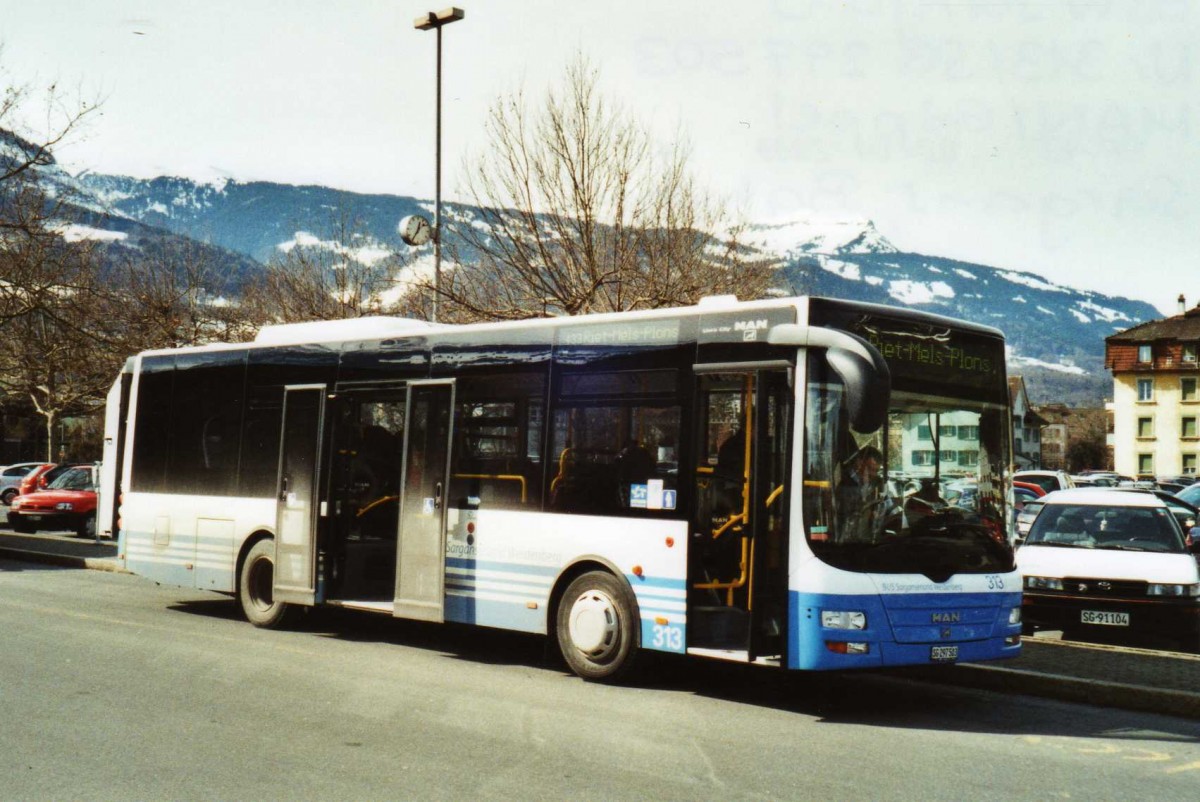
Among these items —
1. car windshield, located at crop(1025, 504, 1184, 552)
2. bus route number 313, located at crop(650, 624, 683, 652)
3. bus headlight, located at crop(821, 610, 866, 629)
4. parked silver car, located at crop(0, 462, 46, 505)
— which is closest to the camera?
bus headlight, located at crop(821, 610, 866, 629)

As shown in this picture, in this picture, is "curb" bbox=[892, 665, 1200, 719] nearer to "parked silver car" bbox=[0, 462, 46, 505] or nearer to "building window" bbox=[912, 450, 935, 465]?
"building window" bbox=[912, 450, 935, 465]

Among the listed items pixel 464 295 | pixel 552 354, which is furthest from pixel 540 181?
pixel 552 354

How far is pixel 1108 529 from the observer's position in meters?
14.1

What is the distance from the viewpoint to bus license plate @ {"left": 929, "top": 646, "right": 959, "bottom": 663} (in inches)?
348

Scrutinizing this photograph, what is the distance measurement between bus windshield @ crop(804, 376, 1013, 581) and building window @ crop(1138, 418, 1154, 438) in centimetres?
9357

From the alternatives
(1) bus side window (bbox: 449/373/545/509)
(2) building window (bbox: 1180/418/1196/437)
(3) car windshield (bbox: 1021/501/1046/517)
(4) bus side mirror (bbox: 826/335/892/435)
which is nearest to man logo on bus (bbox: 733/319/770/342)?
(4) bus side mirror (bbox: 826/335/892/435)

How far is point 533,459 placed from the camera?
418 inches

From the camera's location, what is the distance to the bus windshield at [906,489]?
8.61 m

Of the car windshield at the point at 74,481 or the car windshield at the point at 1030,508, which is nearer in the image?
the car windshield at the point at 1030,508

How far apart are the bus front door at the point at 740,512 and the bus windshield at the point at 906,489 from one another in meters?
0.26

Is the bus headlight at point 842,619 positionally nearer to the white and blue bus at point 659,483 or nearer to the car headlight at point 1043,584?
the white and blue bus at point 659,483

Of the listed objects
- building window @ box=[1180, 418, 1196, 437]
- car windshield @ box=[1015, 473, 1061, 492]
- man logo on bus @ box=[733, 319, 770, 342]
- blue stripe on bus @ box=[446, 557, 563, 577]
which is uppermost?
building window @ box=[1180, 418, 1196, 437]

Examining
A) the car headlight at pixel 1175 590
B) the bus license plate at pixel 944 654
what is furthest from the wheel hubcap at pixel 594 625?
the car headlight at pixel 1175 590

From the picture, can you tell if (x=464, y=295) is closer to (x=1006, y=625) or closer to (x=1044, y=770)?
(x=1006, y=625)
